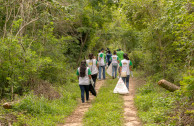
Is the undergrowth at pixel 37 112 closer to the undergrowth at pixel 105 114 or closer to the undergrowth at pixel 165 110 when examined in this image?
the undergrowth at pixel 105 114

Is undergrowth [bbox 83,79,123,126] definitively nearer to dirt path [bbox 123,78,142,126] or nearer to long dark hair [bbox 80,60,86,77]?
dirt path [bbox 123,78,142,126]

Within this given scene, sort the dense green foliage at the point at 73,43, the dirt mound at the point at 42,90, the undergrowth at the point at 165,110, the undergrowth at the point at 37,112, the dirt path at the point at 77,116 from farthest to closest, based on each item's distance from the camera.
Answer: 1. the dirt mound at the point at 42,90
2. the dense green foliage at the point at 73,43
3. the dirt path at the point at 77,116
4. the undergrowth at the point at 37,112
5. the undergrowth at the point at 165,110

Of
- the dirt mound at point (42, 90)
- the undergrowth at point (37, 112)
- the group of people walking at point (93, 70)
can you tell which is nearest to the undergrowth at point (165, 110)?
the group of people walking at point (93, 70)

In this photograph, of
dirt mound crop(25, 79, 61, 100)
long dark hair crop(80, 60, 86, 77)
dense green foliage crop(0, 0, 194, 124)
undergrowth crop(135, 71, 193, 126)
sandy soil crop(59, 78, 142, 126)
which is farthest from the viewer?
dirt mound crop(25, 79, 61, 100)

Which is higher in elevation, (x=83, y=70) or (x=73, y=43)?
(x=73, y=43)

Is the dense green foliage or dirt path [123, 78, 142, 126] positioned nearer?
dirt path [123, 78, 142, 126]

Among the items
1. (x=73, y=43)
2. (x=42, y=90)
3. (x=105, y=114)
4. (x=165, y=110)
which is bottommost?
(x=105, y=114)

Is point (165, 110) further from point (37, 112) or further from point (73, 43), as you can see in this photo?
point (73, 43)

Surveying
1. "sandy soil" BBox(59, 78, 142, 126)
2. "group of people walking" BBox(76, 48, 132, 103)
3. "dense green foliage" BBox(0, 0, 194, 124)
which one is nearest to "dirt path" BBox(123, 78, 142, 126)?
"sandy soil" BBox(59, 78, 142, 126)

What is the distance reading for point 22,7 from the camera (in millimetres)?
9375

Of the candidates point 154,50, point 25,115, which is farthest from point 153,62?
point 25,115

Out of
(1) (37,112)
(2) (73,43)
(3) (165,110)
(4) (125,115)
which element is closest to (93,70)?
(4) (125,115)

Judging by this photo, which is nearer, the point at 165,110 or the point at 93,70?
the point at 165,110

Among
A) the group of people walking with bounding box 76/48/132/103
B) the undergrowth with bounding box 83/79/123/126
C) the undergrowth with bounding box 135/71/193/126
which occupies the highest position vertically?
the group of people walking with bounding box 76/48/132/103
